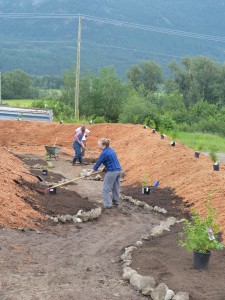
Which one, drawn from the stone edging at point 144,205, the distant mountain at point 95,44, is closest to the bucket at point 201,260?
the stone edging at point 144,205

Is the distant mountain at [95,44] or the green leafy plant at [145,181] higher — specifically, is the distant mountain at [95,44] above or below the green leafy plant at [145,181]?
above

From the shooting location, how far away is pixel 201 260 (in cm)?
896

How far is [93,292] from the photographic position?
7949 mm

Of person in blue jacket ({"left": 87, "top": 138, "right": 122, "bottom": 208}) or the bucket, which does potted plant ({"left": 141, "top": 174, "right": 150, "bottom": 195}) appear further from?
the bucket

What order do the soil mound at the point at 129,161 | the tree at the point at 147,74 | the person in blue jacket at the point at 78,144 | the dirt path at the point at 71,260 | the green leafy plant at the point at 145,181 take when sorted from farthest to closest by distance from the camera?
1. the tree at the point at 147,74
2. the person in blue jacket at the point at 78,144
3. the green leafy plant at the point at 145,181
4. the soil mound at the point at 129,161
5. the dirt path at the point at 71,260

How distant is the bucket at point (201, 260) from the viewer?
29.3 feet

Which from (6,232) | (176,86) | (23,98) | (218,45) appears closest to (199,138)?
(6,232)

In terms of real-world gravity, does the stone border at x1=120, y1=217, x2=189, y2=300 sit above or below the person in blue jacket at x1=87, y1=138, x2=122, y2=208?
below

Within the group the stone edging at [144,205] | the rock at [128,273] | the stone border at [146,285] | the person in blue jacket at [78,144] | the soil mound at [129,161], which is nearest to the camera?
the stone border at [146,285]

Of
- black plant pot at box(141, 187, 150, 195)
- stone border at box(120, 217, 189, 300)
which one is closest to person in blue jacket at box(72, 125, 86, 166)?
black plant pot at box(141, 187, 150, 195)

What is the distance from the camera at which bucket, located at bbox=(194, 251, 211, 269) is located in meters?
8.92

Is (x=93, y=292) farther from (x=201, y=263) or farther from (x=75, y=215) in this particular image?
(x=75, y=215)

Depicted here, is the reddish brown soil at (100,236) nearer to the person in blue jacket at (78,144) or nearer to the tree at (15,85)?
the person in blue jacket at (78,144)

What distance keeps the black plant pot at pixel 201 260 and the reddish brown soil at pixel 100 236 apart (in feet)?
0.39
